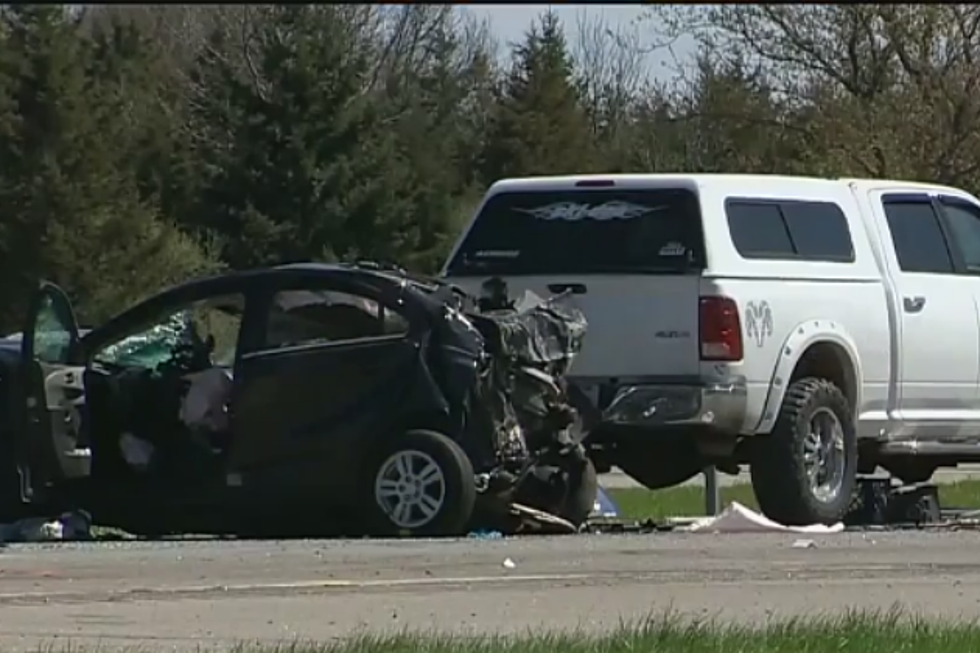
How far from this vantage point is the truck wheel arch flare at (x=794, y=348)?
13.8m

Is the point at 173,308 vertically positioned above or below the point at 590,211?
below

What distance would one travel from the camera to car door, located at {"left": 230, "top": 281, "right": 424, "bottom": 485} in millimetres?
12852

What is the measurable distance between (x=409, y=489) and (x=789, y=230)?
125 inches

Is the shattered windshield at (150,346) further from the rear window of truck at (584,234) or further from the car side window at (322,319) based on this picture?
the rear window of truck at (584,234)

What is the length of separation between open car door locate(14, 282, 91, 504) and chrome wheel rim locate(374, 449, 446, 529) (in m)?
1.75

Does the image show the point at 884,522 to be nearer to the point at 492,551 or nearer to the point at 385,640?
the point at 492,551

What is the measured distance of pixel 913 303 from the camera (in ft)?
48.5

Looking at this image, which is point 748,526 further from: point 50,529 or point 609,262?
point 50,529

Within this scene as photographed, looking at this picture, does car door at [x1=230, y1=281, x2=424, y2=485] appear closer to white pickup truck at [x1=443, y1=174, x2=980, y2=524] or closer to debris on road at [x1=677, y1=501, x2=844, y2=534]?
white pickup truck at [x1=443, y1=174, x2=980, y2=524]

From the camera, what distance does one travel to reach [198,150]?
55.0 meters

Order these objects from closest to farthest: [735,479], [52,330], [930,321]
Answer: [52,330] → [930,321] → [735,479]

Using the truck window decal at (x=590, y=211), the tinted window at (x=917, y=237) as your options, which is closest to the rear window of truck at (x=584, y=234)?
the truck window decal at (x=590, y=211)

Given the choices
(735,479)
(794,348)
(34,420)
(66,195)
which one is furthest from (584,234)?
(66,195)

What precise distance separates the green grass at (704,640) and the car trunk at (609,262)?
4.58 m
